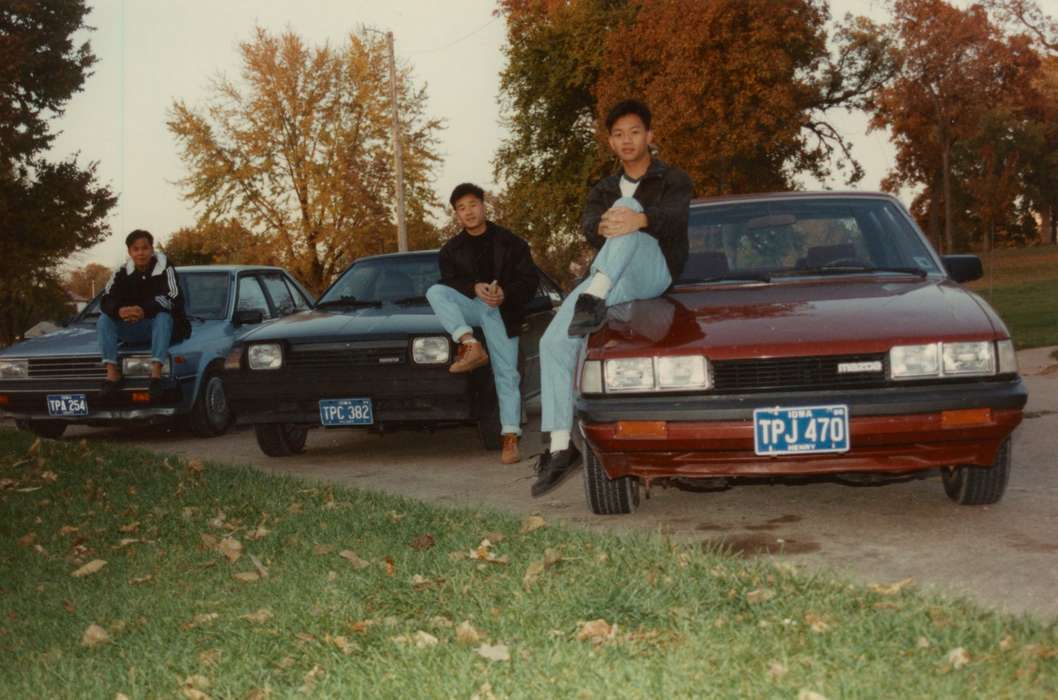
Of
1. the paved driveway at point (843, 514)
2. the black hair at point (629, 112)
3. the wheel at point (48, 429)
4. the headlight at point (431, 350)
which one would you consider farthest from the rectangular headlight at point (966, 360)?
the wheel at point (48, 429)

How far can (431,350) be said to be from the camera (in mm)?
8281

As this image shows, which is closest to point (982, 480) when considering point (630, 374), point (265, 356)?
point (630, 374)

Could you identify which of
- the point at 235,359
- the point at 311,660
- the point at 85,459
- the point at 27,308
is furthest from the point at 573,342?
the point at 27,308

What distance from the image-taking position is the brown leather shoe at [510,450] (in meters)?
8.14

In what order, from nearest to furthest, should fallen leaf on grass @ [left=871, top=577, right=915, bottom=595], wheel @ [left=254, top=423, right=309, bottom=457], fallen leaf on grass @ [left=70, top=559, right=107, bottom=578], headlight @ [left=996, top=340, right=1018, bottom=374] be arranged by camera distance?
fallen leaf on grass @ [left=871, top=577, right=915, bottom=595] → headlight @ [left=996, top=340, right=1018, bottom=374] → fallen leaf on grass @ [left=70, top=559, right=107, bottom=578] → wheel @ [left=254, top=423, right=309, bottom=457]

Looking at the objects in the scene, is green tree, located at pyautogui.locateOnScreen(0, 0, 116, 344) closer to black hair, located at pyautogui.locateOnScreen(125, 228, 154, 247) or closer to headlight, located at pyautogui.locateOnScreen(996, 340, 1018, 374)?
black hair, located at pyautogui.locateOnScreen(125, 228, 154, 247)

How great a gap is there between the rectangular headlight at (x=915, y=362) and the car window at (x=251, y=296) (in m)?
7.64

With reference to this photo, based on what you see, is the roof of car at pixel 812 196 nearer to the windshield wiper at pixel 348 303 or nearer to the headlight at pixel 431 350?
the headlight at pixel 431 350

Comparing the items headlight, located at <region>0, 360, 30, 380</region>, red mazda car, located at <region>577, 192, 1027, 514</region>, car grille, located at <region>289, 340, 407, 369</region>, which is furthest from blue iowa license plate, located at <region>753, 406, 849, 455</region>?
headlight, located at <region>0, 360, 30, 380</region>

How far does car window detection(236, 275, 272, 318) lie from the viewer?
11.7 metres

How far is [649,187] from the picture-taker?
6414mm

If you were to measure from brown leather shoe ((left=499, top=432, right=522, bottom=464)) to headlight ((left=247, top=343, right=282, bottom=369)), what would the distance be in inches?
64.1

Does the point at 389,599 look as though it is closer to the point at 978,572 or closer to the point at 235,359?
the point at 978,572

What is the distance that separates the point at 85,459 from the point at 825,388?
19.2 feet
